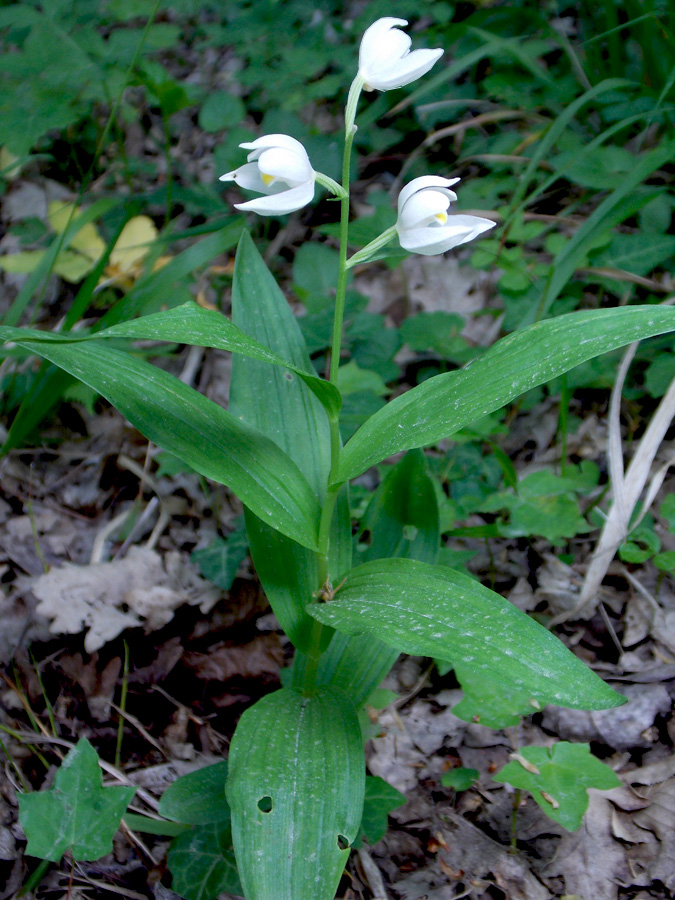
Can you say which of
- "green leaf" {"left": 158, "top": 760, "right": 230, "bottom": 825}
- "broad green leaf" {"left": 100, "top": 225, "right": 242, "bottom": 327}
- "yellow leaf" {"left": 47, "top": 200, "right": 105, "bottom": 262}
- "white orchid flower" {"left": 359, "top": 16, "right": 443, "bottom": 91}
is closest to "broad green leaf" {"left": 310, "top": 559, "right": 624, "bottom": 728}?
"green leaf" {"left": 158, "top": 760, "right": 230, "bottom": 825}

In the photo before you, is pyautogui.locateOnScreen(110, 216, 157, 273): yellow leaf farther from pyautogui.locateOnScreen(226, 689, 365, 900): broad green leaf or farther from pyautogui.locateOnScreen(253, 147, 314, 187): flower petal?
pyautogui.locateOnScreen(226, 689, 365, 900): broad green leaf

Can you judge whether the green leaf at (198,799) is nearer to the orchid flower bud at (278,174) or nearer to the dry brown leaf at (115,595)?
the dry brown leaf at (115,595)

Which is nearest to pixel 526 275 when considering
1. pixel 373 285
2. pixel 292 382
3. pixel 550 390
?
pixel 550 390

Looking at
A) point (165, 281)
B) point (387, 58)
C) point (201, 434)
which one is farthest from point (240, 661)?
point (387, 58)

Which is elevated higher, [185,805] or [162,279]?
[162,279]

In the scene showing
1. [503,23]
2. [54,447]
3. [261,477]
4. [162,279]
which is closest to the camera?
[261,477]

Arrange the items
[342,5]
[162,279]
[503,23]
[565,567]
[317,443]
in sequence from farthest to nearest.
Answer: [342,5], [503,23], [162,279], [565,567], [317,443]

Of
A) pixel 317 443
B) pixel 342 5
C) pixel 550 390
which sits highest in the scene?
pixel 342 5

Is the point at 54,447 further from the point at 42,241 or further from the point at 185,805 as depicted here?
the point at 185,805
